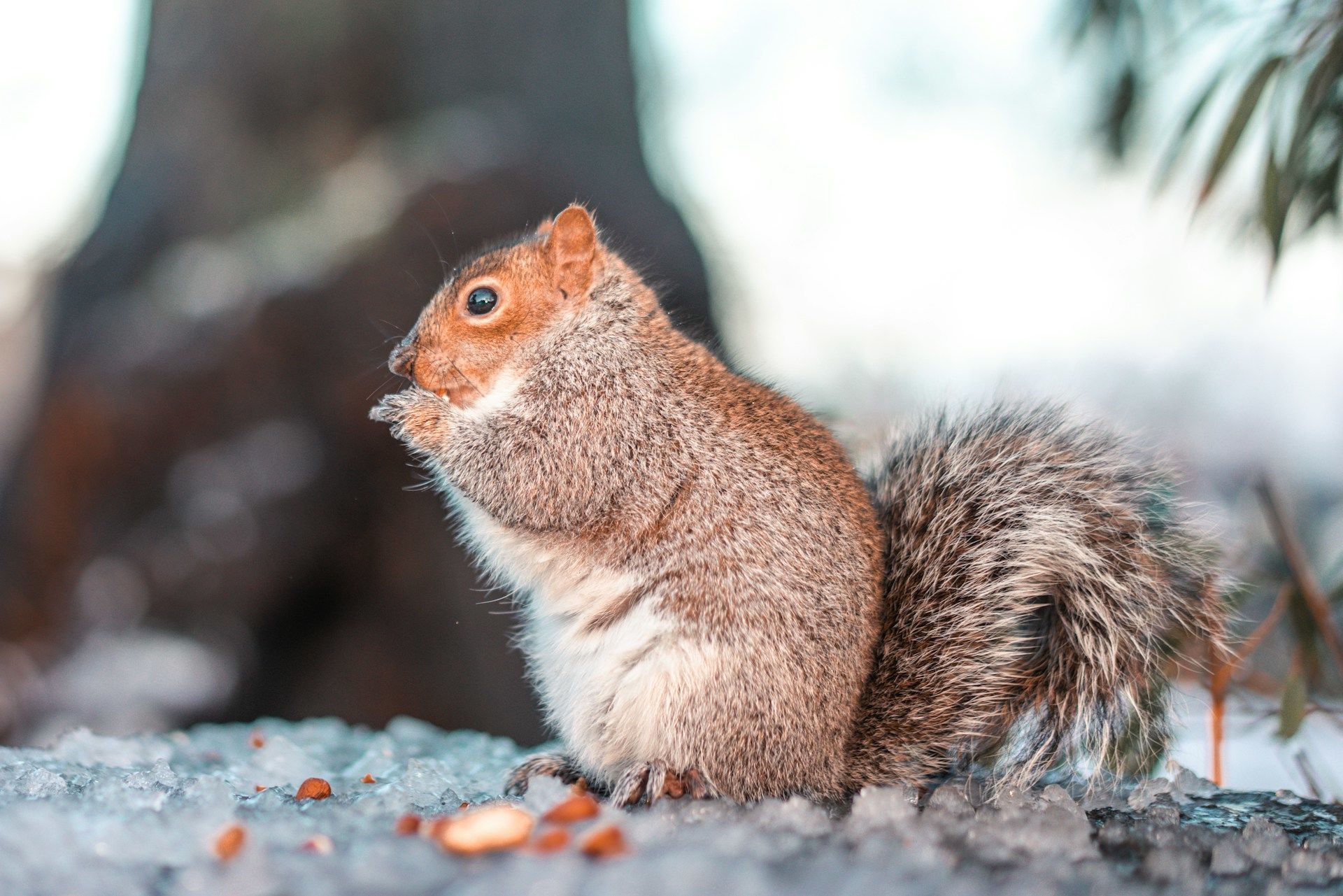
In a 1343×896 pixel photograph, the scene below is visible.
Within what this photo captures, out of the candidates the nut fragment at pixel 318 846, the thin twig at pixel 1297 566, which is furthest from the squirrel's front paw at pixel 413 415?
the thin twig at pixel 1297 566

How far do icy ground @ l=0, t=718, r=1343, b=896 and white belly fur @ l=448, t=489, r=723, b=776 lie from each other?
102 millimetres

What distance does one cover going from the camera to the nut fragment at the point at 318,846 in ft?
2.62

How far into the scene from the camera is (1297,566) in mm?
1627

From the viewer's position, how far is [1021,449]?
1.28m

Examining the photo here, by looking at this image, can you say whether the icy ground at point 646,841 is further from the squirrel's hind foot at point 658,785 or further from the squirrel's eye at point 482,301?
the squirrel's eye at point 482,301

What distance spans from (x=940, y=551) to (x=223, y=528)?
2434 millimetres

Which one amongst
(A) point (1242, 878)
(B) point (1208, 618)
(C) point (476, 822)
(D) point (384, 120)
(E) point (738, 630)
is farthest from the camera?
(D) point (384, 120)

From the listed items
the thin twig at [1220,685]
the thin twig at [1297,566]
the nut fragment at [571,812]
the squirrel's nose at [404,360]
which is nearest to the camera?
the nut fragment at [571,812]

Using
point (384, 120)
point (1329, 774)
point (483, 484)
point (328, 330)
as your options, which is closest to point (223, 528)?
point (328, 330)

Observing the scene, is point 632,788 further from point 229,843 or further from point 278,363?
point 278,363

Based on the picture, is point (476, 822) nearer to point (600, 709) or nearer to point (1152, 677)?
point (600, 709)

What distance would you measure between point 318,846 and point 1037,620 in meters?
0.88

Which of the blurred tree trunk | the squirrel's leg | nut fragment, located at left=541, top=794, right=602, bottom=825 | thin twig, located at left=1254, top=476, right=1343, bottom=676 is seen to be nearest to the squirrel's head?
the squirrel's leg

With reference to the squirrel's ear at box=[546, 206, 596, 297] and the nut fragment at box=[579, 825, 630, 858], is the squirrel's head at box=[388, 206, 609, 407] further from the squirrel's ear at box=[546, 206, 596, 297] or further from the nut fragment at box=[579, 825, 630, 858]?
the nut fragment at box=[579, 825, 630, 858]
